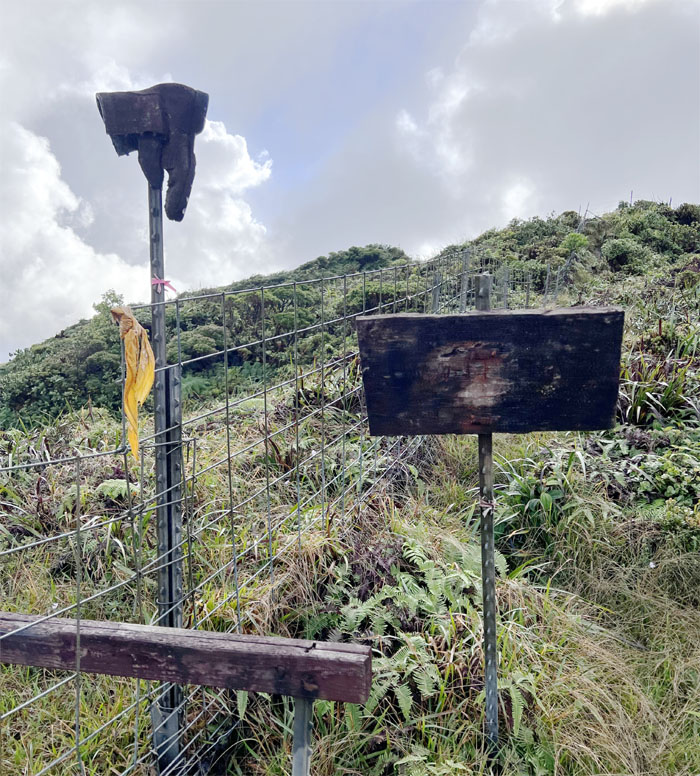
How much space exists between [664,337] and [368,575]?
4.47 m

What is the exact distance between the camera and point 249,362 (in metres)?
8.42

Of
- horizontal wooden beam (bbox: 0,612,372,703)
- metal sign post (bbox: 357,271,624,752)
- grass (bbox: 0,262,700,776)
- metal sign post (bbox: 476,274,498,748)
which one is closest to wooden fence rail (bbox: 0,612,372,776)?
horizontal wooden beam (bbox: 0,612,372,703)

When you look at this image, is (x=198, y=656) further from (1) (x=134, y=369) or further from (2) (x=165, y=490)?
(1) (x=134, y=369)

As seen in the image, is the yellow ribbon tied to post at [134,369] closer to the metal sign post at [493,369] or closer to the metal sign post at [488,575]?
the metal sign post at [493,369]

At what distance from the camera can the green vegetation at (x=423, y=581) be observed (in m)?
2.36

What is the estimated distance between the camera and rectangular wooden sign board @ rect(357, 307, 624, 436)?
2137mm

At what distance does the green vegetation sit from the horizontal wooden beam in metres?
0.32

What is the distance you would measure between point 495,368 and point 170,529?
1366 millimetres

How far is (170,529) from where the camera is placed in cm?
237

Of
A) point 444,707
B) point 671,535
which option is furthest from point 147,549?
point 671,535

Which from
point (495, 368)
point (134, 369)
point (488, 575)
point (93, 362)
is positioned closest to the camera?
point (134, 369)

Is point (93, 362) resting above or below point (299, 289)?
below

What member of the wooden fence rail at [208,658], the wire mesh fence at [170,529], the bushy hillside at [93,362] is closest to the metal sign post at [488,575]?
the wooden fence rail at [208,658]

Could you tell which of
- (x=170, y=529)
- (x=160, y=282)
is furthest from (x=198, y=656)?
(x=160, y=282)
